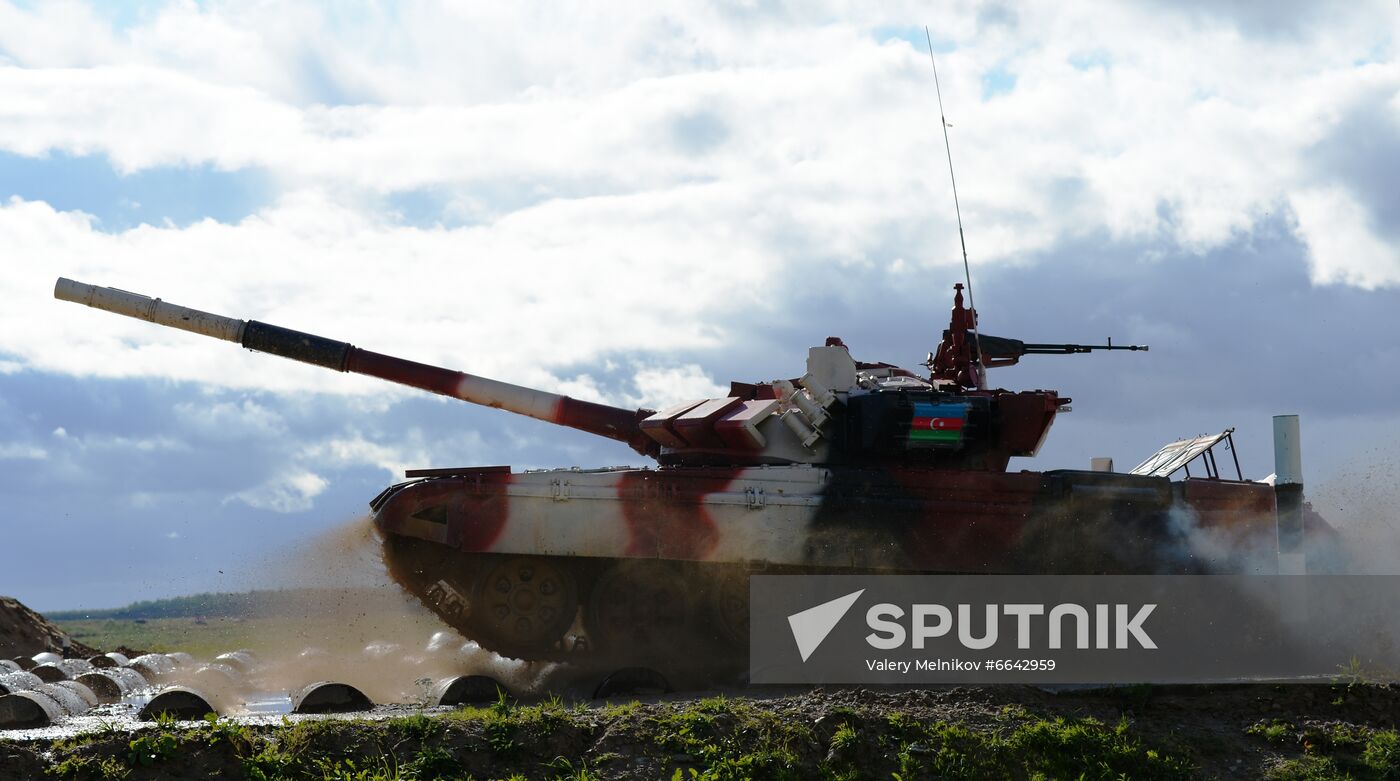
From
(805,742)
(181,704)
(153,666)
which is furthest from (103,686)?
(805,742)

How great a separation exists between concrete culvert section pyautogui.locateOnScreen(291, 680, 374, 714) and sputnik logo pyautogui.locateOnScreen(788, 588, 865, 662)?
5.00 m

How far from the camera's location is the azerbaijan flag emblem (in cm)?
1906

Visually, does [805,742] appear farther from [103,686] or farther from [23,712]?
[103,686]

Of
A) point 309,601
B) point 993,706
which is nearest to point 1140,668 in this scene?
point 993,706

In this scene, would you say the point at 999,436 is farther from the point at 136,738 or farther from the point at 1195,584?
the point at 136,738

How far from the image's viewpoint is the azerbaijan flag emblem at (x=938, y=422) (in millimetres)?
19062

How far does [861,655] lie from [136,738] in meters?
8.34

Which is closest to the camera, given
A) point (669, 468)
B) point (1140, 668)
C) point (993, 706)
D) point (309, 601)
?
point (993, 706)

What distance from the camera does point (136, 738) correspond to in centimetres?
1263

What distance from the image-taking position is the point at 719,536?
18.6 meters

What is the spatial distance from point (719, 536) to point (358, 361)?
619 centimetres

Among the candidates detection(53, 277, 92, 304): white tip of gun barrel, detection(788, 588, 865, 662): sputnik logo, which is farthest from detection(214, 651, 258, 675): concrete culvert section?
detection(788, 588, 865, 662): sputnik logo

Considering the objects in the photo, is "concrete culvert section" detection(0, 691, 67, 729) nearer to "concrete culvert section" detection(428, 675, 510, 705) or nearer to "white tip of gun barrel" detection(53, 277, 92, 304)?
"concrete culvert section" detection(428, 675, 510, 705)

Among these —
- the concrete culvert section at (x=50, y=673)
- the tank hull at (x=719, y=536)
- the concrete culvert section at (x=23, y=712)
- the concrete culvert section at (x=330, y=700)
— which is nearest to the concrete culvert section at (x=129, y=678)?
the concrete culvert section at (x=50, y=673)
